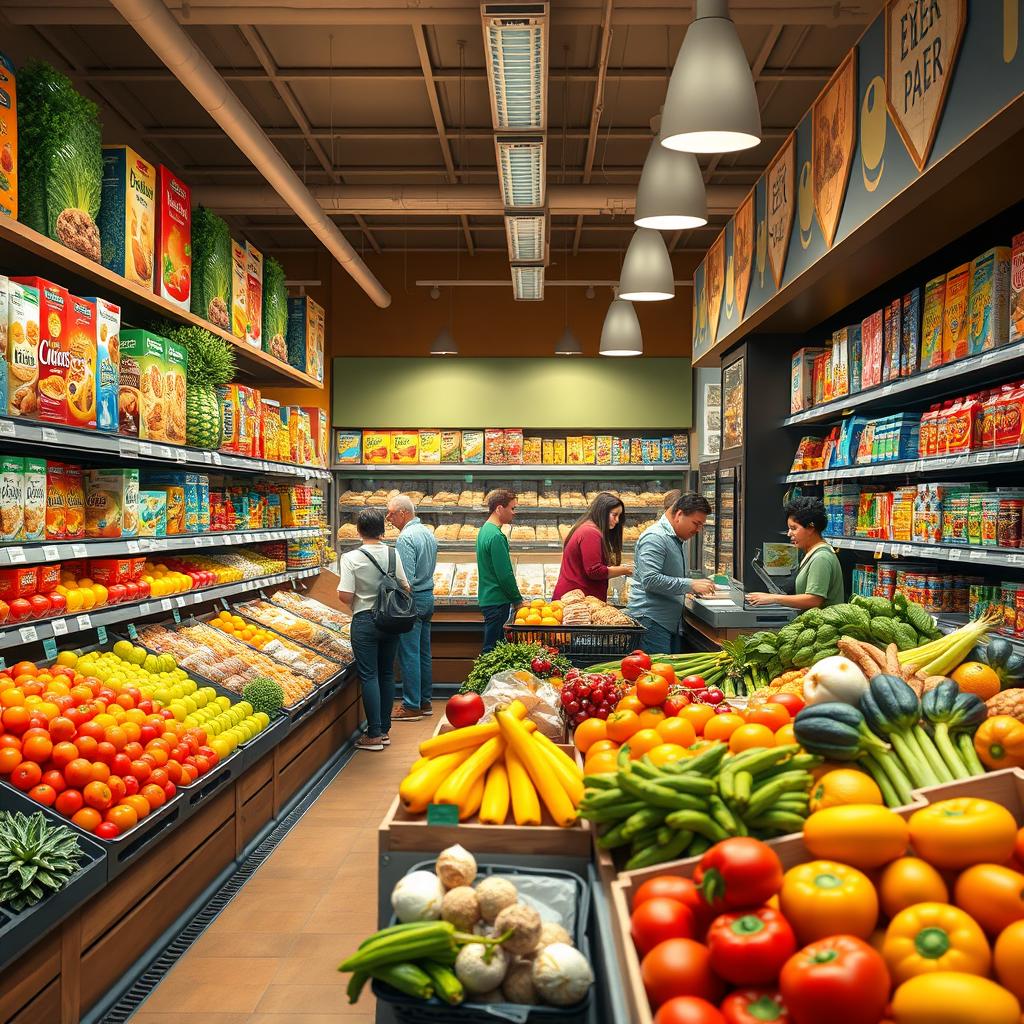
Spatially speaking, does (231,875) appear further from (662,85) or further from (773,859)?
(662,85)

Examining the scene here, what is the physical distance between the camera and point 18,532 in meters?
3.50

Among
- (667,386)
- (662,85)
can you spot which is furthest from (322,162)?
(667,386)

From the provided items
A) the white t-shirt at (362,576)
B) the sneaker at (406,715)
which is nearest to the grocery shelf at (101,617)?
the white t-shirt at (362,576)

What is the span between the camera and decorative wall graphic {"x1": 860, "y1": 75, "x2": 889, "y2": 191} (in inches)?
133

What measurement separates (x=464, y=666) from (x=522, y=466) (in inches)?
95.5

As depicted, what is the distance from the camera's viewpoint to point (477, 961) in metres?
1.60

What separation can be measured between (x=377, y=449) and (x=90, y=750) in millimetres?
7159

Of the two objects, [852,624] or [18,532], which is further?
[18,532]

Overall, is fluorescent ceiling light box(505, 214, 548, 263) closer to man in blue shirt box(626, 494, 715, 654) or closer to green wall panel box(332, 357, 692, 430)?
green wall panel box(332, 357, 692, 430)

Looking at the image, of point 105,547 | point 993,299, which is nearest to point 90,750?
point 105,547

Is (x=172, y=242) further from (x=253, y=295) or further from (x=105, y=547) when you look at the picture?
(x=105, y=547)

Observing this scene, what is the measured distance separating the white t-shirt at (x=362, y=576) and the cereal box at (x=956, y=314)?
388 cm

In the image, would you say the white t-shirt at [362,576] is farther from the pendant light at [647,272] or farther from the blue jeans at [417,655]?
the pendant light at [647,272]

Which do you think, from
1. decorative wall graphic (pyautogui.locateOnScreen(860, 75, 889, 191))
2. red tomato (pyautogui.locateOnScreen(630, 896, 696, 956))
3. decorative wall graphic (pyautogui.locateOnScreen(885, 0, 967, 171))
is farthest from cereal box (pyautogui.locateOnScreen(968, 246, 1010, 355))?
red tomato (pyautogui.locateOnScreen(630, 896, 696, 956))
